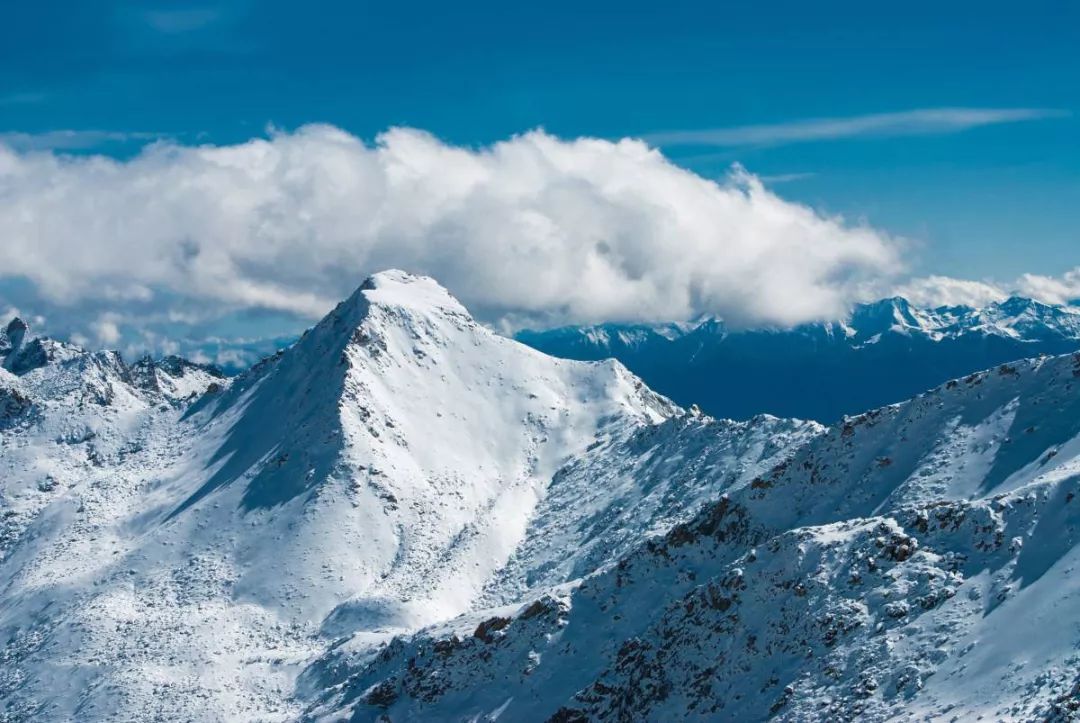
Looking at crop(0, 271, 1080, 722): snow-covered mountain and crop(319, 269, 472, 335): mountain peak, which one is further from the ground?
crop(319, 269, 472, 335): mountain peak

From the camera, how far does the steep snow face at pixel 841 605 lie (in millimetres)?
49156

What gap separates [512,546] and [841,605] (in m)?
83.5

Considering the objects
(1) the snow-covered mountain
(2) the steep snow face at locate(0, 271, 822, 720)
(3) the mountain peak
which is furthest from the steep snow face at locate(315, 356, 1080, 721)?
(3) the mountain peak

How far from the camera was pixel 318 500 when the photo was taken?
5315 inches

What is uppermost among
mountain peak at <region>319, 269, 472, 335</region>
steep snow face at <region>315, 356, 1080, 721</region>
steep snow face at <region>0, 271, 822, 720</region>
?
mountain peak at <region>319, 269, 472, 335</region>

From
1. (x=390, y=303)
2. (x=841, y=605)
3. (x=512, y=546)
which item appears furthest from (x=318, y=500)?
(x=841, y=605)

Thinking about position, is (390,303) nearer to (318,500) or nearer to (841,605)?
(318,500)

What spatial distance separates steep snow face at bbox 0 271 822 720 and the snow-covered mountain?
0.50m

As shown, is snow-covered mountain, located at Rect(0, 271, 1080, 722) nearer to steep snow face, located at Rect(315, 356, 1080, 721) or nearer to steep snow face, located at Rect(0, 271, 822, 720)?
steep snow face, located at Rect(315, 356, 1080, 721)

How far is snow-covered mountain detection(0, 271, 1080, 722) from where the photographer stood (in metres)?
54.8

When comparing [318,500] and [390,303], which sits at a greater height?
[390,303]

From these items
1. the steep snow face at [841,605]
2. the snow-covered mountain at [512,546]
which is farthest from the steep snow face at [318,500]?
the steep snow face at [841,605]

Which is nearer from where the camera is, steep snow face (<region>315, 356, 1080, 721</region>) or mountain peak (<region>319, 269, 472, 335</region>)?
steep snow face (<region>315, 356, 1080, 721</region>)

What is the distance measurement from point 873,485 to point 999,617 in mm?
26178
